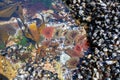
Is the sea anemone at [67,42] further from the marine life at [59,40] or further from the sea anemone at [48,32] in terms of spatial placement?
the sea anemone at [48,32]

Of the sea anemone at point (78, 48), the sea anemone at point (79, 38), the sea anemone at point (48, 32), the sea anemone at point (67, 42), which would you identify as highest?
the sea anemone at point (48, 32)

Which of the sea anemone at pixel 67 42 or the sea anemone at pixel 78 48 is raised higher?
the sea anemone at pixel 67 42

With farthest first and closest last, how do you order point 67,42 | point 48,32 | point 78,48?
1. point 48,32
2. point 67,42
3. point 78,48

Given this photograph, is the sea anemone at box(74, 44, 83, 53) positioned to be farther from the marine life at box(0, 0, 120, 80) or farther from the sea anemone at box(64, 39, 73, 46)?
the sea anemone at box(64, 39, 73, 46)

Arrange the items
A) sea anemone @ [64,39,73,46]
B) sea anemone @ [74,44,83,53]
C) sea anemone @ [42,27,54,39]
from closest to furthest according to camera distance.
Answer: sea anemone @ [74,44,83,53] < sea anemone @ [64,39,73,46] < sea anemone @ [42,27,54,39]

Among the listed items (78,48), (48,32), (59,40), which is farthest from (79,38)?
(48,32)

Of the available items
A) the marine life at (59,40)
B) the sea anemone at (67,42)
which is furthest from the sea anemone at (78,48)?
the sea anemone at (67,42)

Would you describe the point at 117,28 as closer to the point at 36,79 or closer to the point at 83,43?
the point at 83,43

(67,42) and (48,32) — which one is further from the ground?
(48,32)

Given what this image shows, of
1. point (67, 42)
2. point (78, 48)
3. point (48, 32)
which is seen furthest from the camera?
point (48, 32)

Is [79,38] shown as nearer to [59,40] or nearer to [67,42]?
[67,42]

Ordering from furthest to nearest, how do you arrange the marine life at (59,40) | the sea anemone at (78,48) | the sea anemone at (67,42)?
the sea anemone at (67,42)
the sea anemone at (78,48)
the marine life at (59,40)

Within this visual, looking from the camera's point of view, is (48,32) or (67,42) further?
(48,32)

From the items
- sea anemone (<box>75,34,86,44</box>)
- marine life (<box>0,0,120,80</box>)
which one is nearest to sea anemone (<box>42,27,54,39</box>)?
marine life (<box>0,0,120,80</box>)
